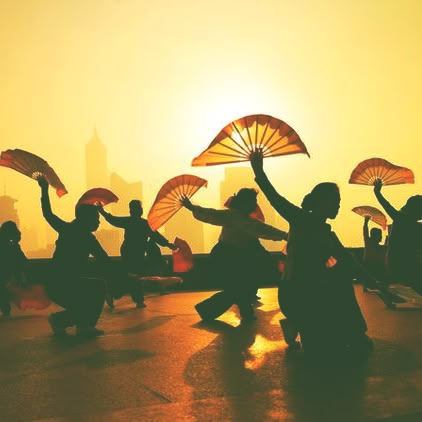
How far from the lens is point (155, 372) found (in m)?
4.95

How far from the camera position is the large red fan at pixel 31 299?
382 inches

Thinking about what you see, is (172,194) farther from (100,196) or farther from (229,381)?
(229,381)

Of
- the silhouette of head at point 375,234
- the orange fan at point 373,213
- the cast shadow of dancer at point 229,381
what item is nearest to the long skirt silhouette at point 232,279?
the cast shadow of dancer at point 229,381

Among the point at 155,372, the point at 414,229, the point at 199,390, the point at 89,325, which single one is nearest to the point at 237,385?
the point at 199,390

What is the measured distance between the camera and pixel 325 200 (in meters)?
5.54

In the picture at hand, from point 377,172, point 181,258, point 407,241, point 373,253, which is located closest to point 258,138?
point 407,241

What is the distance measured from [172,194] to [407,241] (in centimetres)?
349

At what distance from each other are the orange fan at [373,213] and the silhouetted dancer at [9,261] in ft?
20.6

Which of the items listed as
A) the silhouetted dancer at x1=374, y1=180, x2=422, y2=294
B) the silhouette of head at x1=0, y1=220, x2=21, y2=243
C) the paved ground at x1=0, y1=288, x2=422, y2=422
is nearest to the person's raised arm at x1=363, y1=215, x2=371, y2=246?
the silhouetted dancer at x1=374, y1=180, x2=422, y2=294

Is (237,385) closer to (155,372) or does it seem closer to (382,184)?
(155,372)

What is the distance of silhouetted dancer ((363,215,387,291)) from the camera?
12297 mm

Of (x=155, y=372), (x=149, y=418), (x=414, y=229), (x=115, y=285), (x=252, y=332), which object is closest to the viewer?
(x=149, y=418)

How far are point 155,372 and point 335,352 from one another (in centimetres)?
161

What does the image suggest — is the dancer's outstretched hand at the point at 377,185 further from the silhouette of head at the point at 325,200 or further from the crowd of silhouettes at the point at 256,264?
the silhouette of head at the point at 325,200
